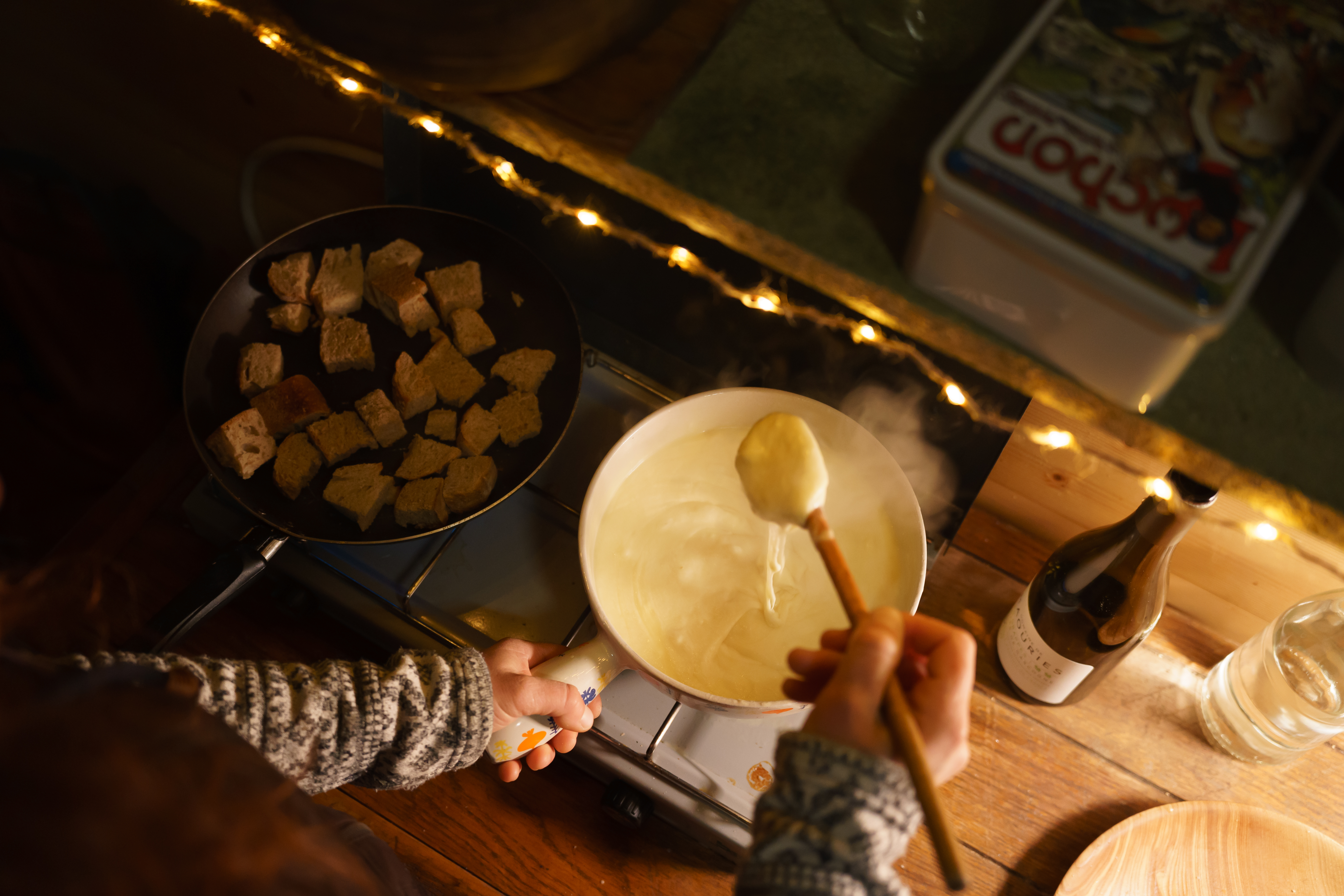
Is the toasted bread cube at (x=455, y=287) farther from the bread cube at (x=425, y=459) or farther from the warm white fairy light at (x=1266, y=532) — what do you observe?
the warm white fairy light at (x=1266, y=532)

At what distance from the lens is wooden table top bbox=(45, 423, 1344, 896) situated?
33.7 inches

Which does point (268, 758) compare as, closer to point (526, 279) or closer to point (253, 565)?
point (253, 565)

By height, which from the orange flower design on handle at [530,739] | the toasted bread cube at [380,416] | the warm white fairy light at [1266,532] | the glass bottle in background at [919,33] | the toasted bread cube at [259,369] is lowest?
the orange flower design on handle at [530,739]

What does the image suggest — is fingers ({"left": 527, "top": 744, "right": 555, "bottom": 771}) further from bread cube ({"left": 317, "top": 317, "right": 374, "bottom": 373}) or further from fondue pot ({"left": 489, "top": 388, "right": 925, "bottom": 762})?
bread cube ({"left": 317, "top": 317, "right": 374, "bottom": 373})

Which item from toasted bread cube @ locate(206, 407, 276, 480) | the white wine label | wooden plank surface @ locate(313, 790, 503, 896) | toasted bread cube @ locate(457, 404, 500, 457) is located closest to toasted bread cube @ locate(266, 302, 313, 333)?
toasted bread cube @ locate(206, 407, 276, 480)

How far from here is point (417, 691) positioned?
740 mm

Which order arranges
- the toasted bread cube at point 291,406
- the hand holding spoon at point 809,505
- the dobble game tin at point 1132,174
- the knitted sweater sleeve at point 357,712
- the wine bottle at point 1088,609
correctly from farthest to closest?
the toasted bread cube at point 291,406 < the wine bottle at point 1088,609 < the knitted sweater sleeve at point 357,712 < the hand holding spoon at point 809,505 < the dobble game tin at point 1132,174

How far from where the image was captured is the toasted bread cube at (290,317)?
95 cm

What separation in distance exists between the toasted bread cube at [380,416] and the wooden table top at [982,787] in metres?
0.20

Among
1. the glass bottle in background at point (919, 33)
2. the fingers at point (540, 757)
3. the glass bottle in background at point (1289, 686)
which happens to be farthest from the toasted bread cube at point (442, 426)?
the glass bottle in background at point (1289, 686)

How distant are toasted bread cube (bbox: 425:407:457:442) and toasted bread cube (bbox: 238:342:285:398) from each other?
0.17 meters

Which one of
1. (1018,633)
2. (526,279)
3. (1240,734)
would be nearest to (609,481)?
(526,279)

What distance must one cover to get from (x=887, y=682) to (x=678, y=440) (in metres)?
0.36

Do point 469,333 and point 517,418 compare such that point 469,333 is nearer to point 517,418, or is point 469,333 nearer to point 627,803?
point 517,418
